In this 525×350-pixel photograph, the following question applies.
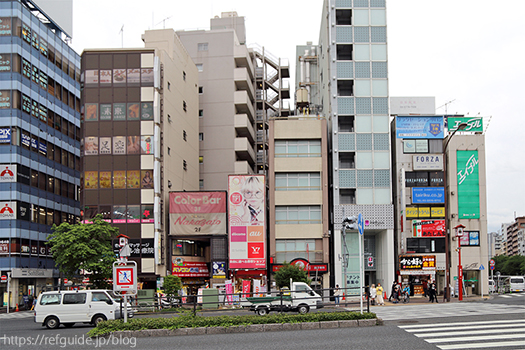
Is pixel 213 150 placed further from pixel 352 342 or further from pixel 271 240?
pixel 352 342

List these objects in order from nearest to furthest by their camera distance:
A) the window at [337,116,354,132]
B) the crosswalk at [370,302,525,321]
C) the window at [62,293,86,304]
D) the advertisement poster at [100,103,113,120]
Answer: the crosswalk at [370,302,525,321], the window at [62,293,86,304], the advertisement poster at [100,103,113,120], the window at [337,116,354,132]

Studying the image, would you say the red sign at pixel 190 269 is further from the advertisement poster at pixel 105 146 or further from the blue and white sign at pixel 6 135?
the blue and white sign at pixel 6 135

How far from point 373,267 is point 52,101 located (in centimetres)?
4072

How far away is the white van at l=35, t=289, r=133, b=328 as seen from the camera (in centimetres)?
2611

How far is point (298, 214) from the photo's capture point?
5391cm

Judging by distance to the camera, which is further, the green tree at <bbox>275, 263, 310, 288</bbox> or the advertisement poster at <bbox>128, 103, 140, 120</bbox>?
the advertisement poster at <bbox>128, 103, 140, 120</bbox>

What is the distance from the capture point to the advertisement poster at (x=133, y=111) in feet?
175

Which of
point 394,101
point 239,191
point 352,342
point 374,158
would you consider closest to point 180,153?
point 239,191

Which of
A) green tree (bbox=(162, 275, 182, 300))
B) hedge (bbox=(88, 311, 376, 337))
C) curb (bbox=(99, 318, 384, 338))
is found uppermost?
hedge (bbox=(88, 311, 376, 337))

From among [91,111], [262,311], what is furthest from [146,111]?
[262,311]

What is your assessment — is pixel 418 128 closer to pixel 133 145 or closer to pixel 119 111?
pixel 133 145

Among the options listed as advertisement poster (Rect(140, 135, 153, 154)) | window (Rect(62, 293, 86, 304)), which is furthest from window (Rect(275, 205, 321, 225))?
window (Rect(62, 293, 86, 304))

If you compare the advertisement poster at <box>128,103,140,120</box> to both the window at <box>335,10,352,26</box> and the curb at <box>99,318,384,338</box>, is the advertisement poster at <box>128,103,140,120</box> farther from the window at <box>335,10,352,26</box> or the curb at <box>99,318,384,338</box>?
the curb at <box>99,318,384,338</box>

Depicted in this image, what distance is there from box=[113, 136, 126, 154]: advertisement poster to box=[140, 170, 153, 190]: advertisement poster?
2.83 m
